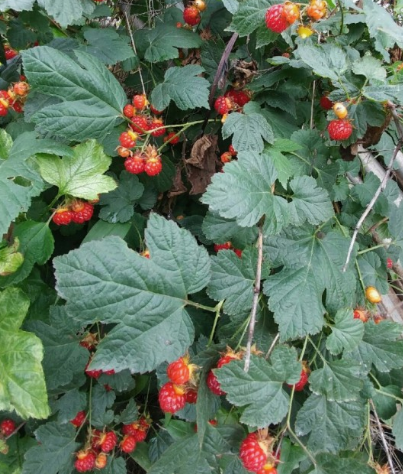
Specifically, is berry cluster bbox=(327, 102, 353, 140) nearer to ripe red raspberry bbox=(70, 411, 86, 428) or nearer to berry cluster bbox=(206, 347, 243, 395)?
berry cluster bbox=(206, 347, 243, 395)

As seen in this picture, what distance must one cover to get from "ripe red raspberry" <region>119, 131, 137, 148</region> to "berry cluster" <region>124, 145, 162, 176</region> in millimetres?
28

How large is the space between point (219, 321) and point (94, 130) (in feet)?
1.78

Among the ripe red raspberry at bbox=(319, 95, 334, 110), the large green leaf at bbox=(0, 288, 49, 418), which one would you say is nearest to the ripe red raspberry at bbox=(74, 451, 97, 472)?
the large green leaf at bbox=(0, 288, 49, 418)

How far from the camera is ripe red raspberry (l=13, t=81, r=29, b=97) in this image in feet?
3.34

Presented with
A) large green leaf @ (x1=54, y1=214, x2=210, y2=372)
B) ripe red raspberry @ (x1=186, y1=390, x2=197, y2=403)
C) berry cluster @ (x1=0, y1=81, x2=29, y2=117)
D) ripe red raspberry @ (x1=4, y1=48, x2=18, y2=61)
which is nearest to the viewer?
large green leaf @ (x1=54, y1=214, x2=210, y2=372)

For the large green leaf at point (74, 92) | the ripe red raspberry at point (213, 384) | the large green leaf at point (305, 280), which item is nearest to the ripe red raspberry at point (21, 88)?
the large green leaf at point (74, 92)

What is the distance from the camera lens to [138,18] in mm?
1400

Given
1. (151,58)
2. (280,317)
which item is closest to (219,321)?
(280,317)

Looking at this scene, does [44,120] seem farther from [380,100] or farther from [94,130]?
[380,100]

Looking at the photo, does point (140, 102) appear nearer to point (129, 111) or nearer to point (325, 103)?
point (129, 111)

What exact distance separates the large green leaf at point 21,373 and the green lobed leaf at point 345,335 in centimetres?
54

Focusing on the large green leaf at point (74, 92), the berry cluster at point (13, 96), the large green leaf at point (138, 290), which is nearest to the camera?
the large green leaf at point (138, 290)

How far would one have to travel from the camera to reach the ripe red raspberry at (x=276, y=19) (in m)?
0.86

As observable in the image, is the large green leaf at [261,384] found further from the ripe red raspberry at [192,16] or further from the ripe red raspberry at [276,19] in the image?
the ripe red raspberry at [192,16]
